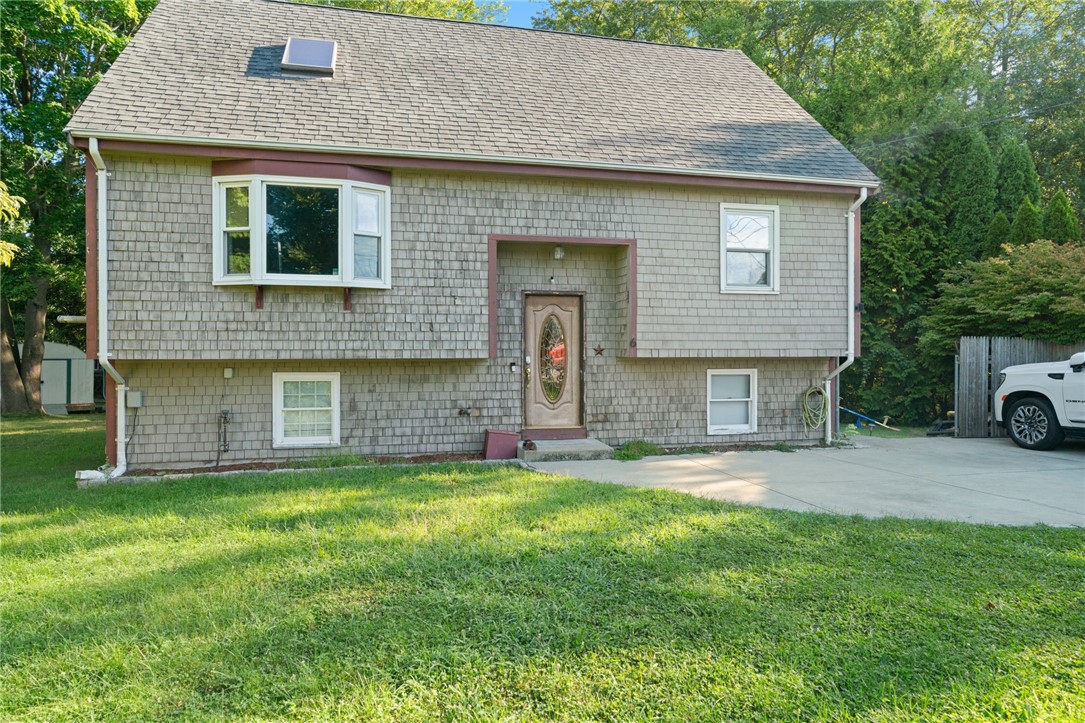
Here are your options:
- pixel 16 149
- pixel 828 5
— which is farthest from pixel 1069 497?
pixel 828 5

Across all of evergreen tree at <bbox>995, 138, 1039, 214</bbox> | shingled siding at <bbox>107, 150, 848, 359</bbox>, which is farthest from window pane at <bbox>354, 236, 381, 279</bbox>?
evergreen tree at <bbox>995, 138, 1039, 214</bbox>

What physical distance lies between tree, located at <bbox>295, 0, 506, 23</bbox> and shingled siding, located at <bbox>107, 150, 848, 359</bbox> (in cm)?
1343

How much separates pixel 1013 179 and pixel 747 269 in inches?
332

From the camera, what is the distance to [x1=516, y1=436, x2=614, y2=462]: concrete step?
28.1 ft

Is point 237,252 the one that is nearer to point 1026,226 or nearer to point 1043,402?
point 1043,402

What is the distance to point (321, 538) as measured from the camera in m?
4.73

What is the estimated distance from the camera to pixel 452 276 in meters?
8.84

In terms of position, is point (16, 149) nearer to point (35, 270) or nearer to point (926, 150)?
point (35, 270)

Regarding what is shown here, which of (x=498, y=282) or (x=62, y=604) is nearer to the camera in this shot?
(x=62, y=604)

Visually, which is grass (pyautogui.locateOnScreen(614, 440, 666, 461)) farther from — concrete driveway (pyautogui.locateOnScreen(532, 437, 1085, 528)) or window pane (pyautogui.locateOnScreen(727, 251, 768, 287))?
window pane (pyautogui.locateOnScreen(727, 251, 768, 287))

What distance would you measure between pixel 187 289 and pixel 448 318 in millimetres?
3094

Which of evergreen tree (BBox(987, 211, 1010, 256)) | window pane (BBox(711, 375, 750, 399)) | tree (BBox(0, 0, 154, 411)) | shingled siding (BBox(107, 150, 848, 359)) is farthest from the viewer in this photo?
tree (BBox(0, 0, 154, 411))

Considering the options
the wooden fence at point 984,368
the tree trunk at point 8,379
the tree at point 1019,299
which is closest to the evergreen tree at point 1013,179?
the tree at point 1019,299

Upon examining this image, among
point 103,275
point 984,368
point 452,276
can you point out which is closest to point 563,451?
point 452,276
